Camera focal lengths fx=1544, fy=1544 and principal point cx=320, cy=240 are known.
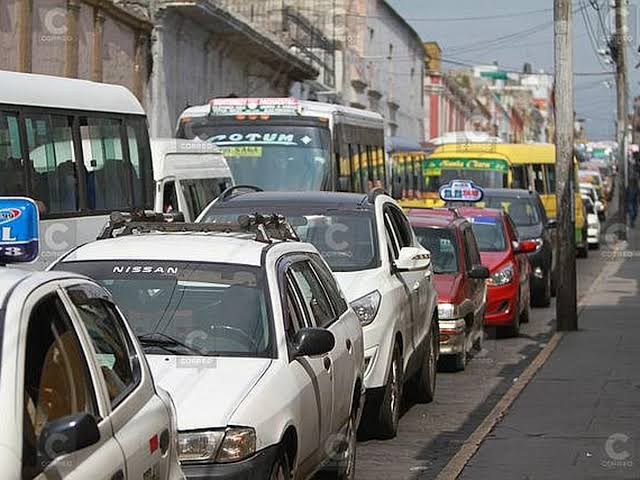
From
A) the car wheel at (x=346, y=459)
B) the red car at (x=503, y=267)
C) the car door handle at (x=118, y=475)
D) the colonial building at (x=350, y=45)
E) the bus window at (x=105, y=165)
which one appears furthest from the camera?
the colonial building at (x=350, y=45)

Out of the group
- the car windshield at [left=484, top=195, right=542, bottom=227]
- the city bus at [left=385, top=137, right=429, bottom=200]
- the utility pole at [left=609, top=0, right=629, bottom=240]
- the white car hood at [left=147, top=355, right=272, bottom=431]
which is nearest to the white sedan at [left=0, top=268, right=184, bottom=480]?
the white car hood at [left=147, top=355, right=272, bottom=431]

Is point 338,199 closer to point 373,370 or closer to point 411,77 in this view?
point 373,370

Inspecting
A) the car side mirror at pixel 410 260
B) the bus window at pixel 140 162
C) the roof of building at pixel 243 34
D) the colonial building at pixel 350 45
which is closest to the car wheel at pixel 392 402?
the car side mirror at pixel 410 260

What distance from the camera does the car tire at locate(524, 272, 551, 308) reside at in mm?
25328

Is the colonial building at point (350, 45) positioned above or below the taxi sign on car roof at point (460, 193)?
above

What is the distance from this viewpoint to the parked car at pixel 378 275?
11141 millimetres

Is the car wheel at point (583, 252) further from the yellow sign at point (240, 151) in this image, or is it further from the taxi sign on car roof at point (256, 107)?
the yellow sign at point (240, 151)

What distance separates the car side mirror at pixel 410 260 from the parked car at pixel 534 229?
1297 cm

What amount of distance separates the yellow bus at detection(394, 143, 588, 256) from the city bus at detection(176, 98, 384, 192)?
8.53m

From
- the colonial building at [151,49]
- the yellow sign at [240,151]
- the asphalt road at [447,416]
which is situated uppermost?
the colonial building at [151,49]

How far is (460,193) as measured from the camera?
24234mm

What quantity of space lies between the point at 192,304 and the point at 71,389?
306 centimetres

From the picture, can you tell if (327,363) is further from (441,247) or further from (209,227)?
(441,247)

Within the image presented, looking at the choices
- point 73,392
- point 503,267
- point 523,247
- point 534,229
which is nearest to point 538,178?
point 534,229
